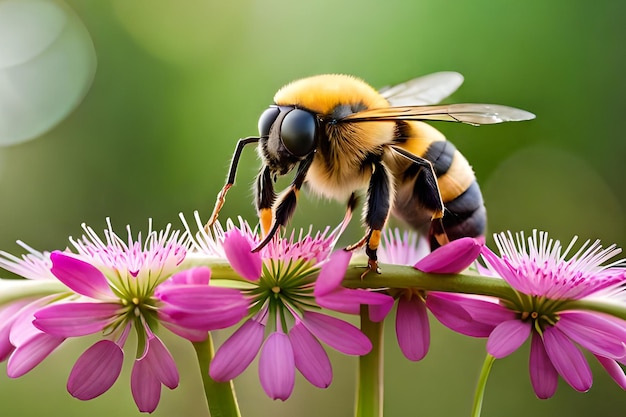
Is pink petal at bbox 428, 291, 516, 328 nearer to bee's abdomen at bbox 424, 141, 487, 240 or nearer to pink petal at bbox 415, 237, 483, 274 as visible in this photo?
pink petal at bbox 415, 237, 483, 274

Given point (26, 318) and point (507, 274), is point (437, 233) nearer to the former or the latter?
point (507, 274)

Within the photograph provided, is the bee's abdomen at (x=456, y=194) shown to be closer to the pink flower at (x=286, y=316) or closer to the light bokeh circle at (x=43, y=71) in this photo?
the pink flower at (x=286, y=316)

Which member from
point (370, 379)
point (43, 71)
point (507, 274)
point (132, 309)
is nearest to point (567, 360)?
point (507, 274)

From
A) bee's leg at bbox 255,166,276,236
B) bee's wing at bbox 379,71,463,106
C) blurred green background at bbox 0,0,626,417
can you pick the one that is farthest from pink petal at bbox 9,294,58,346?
blurred green background at bbox 0,0,626,417

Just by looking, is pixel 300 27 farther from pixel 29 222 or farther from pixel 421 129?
pixel 421 129

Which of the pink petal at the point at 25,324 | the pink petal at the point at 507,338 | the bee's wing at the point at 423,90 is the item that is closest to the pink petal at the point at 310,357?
the pink petal at the point at 507,338

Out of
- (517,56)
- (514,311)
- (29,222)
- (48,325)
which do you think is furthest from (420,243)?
(29,222)
